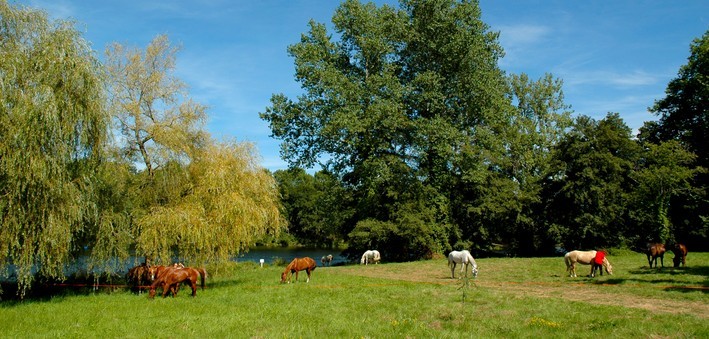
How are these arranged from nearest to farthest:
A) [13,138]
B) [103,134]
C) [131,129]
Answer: [13,138]
[103,134]
[131,129]

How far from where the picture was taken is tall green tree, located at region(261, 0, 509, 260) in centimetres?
3347

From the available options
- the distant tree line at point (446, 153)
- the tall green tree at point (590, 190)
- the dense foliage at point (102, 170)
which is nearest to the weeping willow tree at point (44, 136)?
the dense foliage at point (102, 170)

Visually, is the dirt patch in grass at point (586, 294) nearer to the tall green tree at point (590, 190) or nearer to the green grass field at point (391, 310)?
the green grass field at point (391, 310)

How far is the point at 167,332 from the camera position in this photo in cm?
1166

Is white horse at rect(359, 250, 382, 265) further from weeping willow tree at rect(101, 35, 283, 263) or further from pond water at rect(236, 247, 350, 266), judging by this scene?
weeping willow tree at rect(101, 35, 283, 263)

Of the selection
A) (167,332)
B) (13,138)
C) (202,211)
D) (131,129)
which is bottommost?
(167,332)

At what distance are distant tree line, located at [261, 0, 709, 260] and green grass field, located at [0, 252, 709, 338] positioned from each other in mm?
14636

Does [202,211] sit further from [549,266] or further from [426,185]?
[426,185]

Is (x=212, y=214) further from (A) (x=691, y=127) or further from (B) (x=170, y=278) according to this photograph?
(A) (x=691, y=127)

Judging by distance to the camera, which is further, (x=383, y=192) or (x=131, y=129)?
(x=383, y=192)

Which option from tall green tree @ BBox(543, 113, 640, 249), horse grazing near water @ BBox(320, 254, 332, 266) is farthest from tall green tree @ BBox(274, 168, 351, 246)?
tall green tree @ BBox(543, 113, 640, 249)

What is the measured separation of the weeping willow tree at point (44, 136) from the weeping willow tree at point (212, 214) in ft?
8.26

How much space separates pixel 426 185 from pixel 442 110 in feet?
18.2

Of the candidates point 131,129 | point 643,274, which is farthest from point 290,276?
point 643,274
